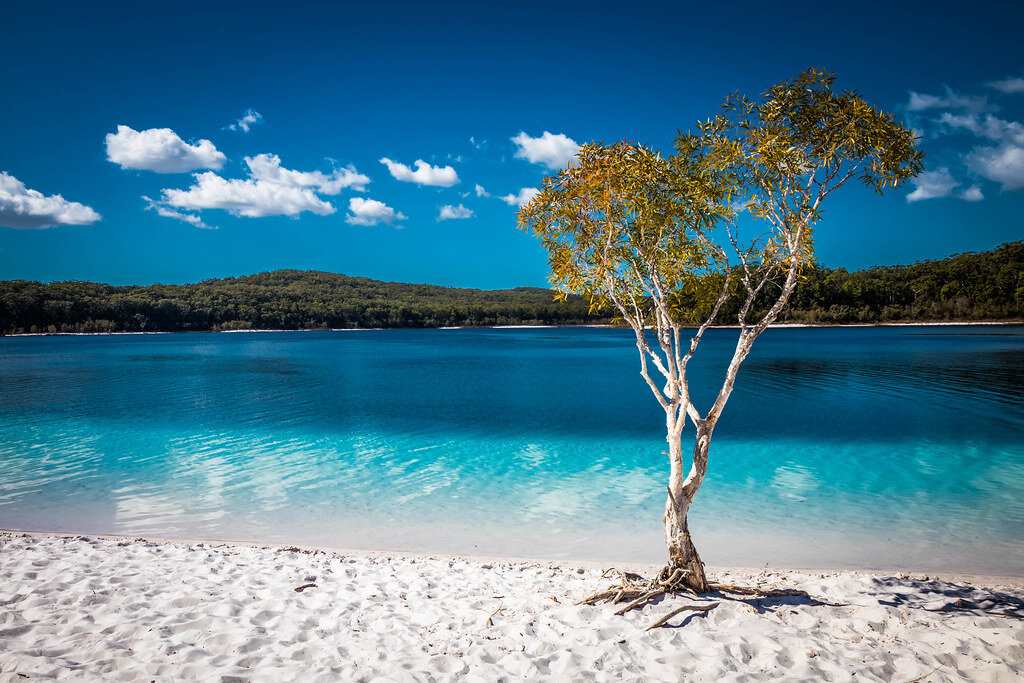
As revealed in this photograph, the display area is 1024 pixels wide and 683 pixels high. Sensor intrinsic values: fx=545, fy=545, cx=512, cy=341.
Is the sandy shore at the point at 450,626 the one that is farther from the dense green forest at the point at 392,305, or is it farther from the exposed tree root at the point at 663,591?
the dense green forest at the point at 392,305

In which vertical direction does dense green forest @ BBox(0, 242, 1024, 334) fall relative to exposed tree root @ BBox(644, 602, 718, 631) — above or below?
above

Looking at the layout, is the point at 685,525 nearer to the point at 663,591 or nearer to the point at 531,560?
the point at 663,591

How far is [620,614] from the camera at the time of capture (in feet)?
17.4

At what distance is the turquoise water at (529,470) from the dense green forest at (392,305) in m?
86.6

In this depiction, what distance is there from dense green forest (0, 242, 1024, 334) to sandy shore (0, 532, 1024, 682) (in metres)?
103

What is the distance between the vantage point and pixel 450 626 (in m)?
5.14

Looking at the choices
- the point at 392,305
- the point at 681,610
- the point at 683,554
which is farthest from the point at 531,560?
the point at 392,305

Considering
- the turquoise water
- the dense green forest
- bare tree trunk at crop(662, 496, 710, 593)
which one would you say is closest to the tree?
bare tree trunk at crop(662, 496, 710, 593)

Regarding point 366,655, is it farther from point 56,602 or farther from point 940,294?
point 940,294

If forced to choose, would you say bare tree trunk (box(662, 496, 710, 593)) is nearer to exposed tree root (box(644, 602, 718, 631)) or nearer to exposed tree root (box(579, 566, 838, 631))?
exposed tree root (box(579, 566, 838, 631))

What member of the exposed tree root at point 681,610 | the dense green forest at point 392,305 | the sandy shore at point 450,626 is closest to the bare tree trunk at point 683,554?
the sandy shore at point 450,626

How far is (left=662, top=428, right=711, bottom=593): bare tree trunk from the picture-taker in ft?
19.1

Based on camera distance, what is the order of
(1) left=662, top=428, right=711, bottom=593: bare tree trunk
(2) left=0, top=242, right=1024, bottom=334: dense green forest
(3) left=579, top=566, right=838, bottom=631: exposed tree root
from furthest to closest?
(2) left=0, top=242, right=1024, bottom=334: dense green forest → (1) left=662, top=428, right=711, bottom=593: bare tree trunk → (3) left=579, top=566, right=838, bottom=631: exposed tree root

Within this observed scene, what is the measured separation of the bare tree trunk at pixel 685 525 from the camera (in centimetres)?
582
